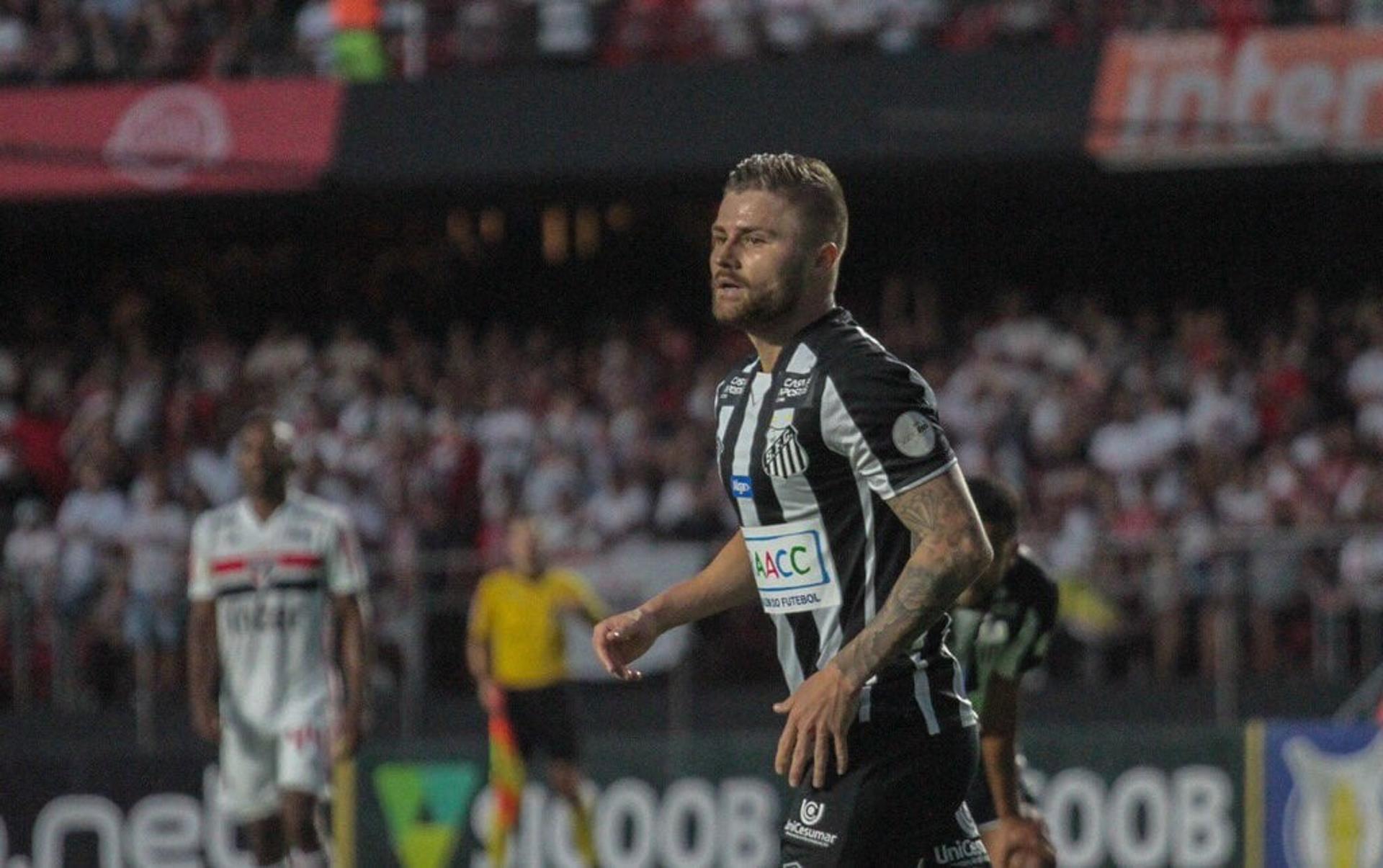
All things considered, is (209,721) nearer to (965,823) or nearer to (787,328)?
(965,823)

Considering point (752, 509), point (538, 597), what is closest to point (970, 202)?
point (538, 597)

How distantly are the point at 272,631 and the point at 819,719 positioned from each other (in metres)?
6.02

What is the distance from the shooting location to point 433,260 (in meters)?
27.0

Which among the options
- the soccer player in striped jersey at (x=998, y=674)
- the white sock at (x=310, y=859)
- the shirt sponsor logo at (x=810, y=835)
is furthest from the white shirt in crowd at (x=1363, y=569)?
the shirt sponsor logo at (x=810, y=835)

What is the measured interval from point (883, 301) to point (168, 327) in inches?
300

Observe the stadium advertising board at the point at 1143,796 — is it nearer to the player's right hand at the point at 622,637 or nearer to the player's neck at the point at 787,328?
the player's right hand at the point at 622,637

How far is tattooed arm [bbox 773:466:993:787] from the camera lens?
520 cm

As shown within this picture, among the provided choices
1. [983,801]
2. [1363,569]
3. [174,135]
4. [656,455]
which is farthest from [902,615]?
[174,135]

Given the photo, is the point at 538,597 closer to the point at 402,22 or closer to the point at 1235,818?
the point at 1235,818

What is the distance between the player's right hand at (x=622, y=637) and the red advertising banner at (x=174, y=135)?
60.1 ft

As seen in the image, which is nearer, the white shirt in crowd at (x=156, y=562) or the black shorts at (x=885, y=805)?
the black shorts at (x=885, y=805)

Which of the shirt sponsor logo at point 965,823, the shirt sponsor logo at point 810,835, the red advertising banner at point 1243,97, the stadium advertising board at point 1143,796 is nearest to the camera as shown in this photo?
the shirt sponsor logo at point 810,835

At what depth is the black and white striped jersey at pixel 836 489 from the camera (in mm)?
5367

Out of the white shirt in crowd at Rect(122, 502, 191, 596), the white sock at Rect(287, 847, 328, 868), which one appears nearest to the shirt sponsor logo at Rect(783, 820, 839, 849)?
the white sock at Rect(287, 847, 328, 868)
